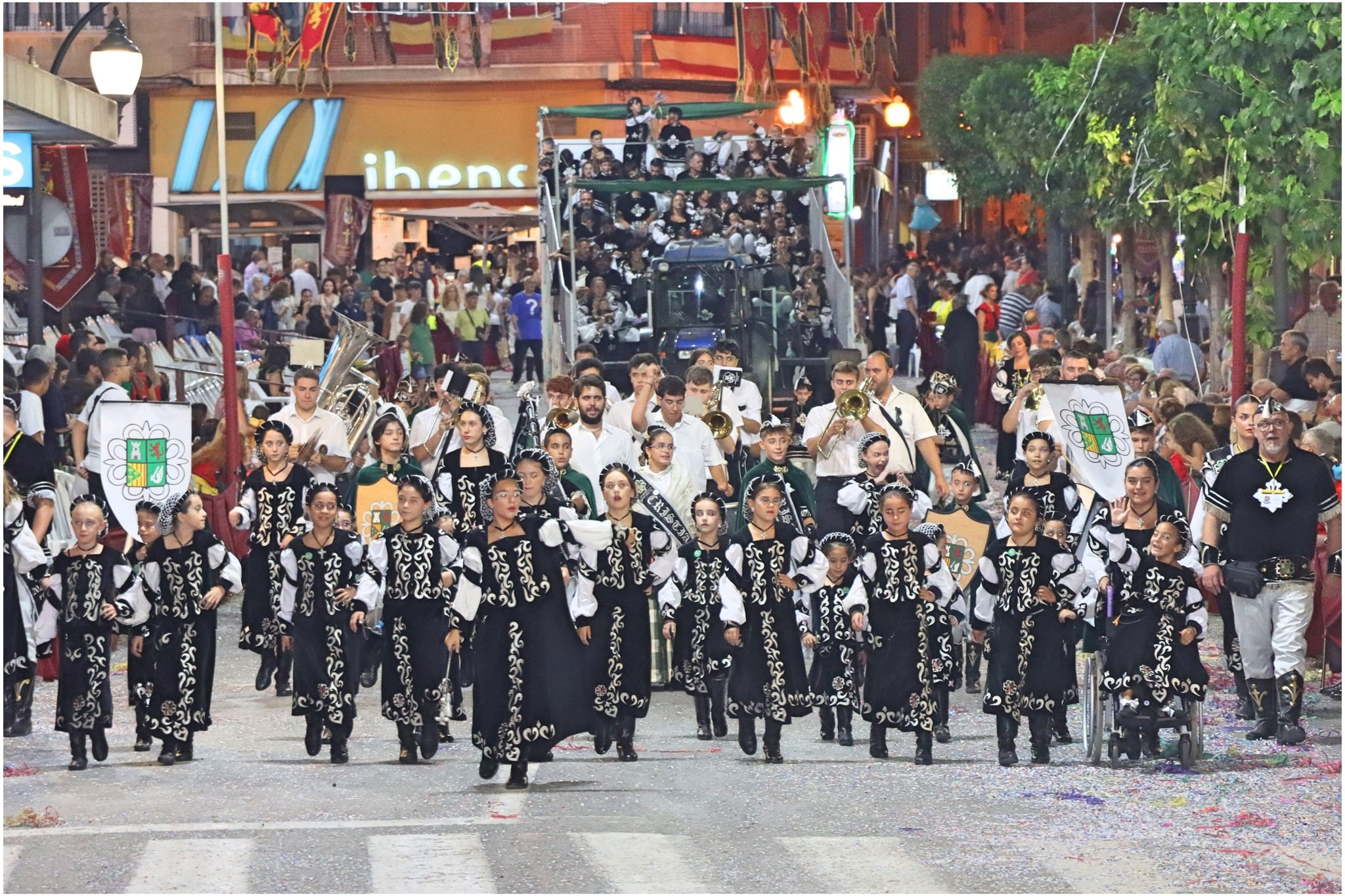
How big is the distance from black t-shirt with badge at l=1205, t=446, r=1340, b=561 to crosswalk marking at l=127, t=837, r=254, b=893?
213 inches

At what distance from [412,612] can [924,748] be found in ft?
8.45

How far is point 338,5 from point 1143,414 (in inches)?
1083

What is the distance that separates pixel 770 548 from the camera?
39.6 feet

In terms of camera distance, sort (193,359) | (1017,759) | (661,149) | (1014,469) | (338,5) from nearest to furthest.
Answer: (1017,759)
(1014,469)
(193,359)
(661,149)
(338,5)

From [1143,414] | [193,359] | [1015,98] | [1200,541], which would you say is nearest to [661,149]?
[193,359]

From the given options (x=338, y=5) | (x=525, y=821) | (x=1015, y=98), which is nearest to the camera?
(x=525, y=821)

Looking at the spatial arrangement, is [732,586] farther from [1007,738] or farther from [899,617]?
[1007,738]

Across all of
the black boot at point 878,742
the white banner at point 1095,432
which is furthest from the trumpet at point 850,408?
the black boot at point 878,742

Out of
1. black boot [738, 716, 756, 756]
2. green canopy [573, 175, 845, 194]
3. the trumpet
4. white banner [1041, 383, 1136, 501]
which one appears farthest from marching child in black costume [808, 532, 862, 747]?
green canopy [573, 175, 845, 194]

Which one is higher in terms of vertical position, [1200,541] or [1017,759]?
[1200,541]

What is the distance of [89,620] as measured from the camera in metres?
11.9

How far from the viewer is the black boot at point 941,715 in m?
12.1

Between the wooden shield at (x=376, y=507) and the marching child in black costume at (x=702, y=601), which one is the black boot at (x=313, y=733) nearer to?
the marching child in black costume at (x=702, y=601)

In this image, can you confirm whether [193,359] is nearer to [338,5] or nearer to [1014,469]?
[1014,469]
